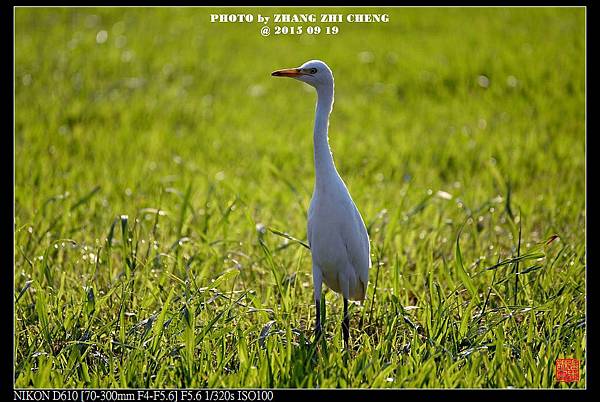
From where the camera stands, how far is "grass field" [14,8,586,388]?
11.1ft

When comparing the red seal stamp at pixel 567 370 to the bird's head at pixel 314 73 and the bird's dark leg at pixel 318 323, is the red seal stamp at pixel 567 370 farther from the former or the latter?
the bird's head at pixel 314 73

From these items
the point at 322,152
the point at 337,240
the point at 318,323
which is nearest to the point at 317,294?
the point at 318,323

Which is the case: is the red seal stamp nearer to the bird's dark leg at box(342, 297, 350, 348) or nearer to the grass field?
the grass field

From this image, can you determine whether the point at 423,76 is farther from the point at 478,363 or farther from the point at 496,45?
the point at 478,363

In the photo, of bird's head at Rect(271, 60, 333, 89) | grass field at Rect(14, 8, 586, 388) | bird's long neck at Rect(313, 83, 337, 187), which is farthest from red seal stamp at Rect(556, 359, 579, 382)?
bird's head at Rect(271, 60, 333, 89)

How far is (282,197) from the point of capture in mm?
5750

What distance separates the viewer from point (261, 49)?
32.7 feet

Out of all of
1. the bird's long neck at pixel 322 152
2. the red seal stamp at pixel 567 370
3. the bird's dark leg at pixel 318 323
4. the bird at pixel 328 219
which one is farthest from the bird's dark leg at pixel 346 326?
the red seal stamp at pixel 567 370

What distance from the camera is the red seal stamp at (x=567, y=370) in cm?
327

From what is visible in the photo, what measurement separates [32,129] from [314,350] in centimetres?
479

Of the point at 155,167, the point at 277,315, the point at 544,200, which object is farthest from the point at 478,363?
the point at 155,167

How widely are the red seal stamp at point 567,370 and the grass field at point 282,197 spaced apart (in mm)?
39

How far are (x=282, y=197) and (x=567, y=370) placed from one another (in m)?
2.89

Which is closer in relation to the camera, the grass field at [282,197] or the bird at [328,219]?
the grass field at [282,197]
